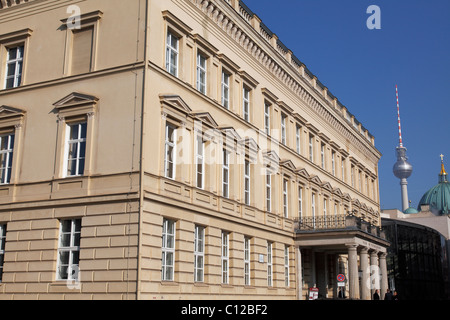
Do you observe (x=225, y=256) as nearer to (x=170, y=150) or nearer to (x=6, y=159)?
(x=170, y=150)

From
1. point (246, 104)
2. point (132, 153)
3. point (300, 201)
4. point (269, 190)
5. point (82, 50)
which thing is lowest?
point (132, 153)

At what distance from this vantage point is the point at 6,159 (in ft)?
79.9

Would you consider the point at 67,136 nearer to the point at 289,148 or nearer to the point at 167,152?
the point at 167,152

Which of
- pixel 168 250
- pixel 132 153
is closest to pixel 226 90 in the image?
pixel 132 153

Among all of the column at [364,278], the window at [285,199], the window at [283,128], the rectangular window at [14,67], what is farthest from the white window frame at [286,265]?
the rectangular window at [14,67]

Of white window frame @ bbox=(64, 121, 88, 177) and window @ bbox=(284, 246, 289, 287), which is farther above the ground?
white window frame @ bbox=(64, 121, 88, 177)

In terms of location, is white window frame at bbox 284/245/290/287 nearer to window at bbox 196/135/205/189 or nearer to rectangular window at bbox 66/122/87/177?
window at bbox 196/135/205/189

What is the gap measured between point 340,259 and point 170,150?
26.1m

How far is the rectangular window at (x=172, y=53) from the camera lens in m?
23.7

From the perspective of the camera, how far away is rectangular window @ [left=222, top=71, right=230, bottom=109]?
1125 inches

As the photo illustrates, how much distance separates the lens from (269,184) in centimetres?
3297

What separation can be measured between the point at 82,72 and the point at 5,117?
14.3 feet

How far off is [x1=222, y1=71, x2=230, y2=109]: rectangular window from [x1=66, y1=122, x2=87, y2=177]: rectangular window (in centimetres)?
838

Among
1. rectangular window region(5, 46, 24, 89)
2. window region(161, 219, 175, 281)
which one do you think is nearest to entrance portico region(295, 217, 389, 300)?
window region(161, 219, 175, 281)
